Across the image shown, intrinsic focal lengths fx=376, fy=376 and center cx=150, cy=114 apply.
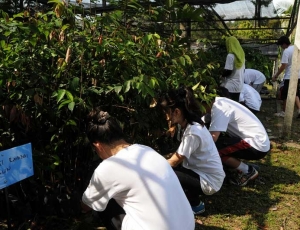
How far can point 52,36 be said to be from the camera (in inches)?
90.9

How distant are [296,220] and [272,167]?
4.04 ft

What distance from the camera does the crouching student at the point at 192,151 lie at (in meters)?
2.60

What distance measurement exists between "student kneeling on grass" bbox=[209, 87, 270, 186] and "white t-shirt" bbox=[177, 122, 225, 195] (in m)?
0.62

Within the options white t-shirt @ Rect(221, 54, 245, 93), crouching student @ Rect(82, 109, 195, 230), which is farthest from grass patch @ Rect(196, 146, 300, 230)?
white t-shirt @ Rect(221, 54, 245, 93)

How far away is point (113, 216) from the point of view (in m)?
2.14

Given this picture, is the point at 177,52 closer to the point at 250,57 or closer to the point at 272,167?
the point at 272,167

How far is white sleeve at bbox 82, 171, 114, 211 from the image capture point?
1813mm

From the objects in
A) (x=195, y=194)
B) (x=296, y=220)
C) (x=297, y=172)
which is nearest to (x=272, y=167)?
(x=297, y=172)

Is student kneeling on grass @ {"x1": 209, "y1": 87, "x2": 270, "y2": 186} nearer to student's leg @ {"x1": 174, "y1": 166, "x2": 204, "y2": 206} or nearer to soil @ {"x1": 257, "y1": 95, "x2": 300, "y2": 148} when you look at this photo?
student's leg @ {"x1": 174, "y1": 166, "x2": 204, "y2": 206}

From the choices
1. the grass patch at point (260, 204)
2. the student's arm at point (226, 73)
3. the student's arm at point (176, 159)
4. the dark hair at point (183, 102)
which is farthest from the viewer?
the student's arm at point (226, 73)

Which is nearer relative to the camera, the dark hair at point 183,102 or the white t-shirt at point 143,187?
the white t-shirt at point 143,187

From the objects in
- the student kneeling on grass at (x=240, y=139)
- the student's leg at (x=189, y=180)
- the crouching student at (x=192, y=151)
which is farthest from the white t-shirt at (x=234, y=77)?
the student's leg at (x=189, y=180)

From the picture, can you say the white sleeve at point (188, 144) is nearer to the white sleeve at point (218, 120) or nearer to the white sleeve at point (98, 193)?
the white sleeve at point (218, 120)

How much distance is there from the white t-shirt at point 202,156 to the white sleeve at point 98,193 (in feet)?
2.96
